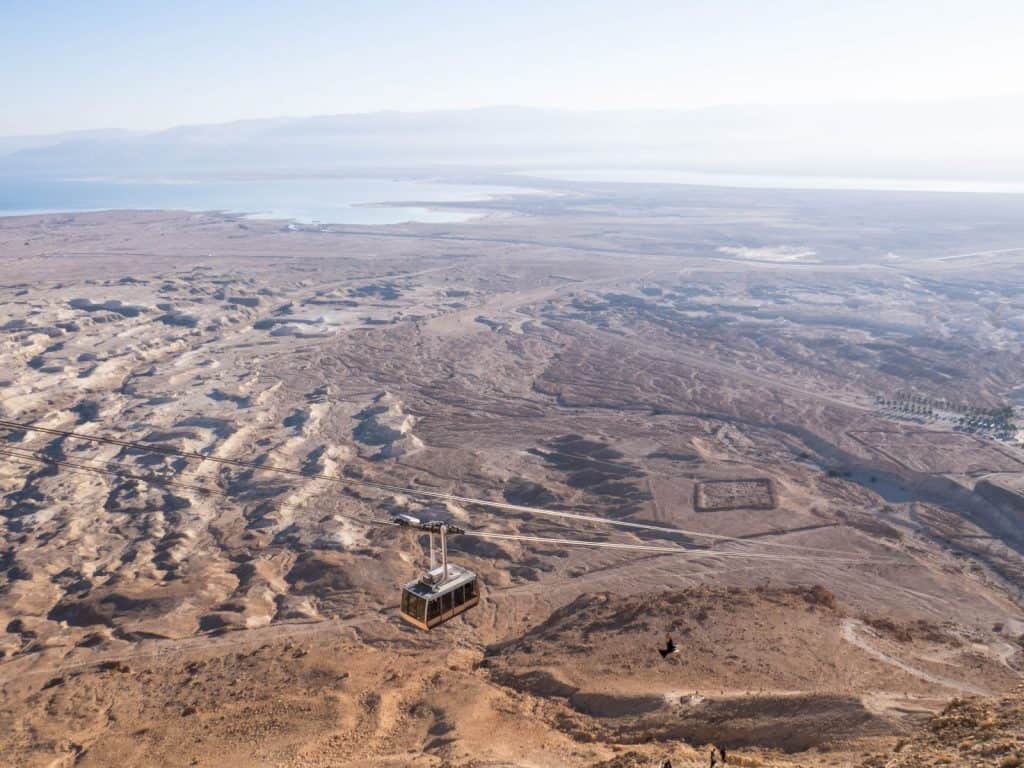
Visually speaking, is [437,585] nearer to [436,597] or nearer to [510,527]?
[436,597]

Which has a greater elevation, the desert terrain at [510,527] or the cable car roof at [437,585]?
the cable car roof at [437,585]

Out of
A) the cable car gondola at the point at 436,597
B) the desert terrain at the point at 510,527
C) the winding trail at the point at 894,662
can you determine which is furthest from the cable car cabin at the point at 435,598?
the winding trail at the point at 894,662

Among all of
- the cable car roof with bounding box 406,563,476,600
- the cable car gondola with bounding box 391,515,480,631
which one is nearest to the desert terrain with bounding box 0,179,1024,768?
the cable car gondola with bounding box 391,515,480,631

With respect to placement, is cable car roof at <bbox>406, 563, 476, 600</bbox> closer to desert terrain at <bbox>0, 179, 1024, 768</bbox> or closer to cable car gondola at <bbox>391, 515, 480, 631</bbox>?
cable car gondola at <bbox>391, 515, 480, 631</bbox>

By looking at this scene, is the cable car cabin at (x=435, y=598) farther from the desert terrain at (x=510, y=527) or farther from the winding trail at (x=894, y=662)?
the winding trail at (x=894, y=662)

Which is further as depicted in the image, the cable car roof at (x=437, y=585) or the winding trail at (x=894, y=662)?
the winding trail at (x=894, y=662)

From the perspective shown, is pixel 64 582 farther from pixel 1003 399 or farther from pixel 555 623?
pixel 1003 399

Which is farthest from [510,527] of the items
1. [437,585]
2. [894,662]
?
[437,585]
